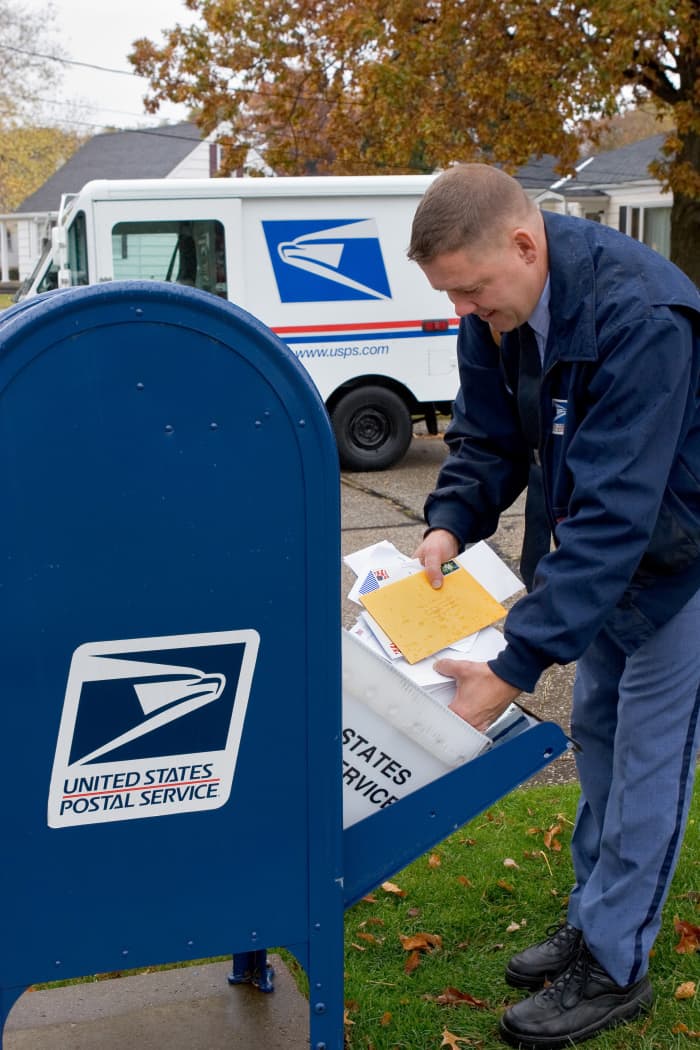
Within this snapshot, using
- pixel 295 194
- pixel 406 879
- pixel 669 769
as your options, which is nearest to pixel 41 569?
pixel 669 769

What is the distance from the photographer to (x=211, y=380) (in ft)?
5.87

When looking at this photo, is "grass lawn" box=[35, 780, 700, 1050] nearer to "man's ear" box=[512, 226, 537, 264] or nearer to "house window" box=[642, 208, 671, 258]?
"man's ear" box=[512, 226, 537, 264]

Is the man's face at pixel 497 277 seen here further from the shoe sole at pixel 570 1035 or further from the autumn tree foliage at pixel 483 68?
the autumn tree foliage at pixel 483 68

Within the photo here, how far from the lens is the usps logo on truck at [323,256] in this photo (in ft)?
31.5

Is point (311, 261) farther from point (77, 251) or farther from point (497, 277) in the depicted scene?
point (497, 277)

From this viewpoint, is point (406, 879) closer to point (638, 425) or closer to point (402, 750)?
point (402, 750)

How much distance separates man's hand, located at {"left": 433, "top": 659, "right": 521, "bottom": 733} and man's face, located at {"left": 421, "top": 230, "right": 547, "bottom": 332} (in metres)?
0.67

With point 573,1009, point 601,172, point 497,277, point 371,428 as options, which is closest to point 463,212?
point 497,277

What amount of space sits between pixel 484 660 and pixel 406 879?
126cm

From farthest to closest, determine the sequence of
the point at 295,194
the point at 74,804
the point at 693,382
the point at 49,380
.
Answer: the point at 295,194 → the point at 693,382 → the point at 74,804 → the point at 49,380

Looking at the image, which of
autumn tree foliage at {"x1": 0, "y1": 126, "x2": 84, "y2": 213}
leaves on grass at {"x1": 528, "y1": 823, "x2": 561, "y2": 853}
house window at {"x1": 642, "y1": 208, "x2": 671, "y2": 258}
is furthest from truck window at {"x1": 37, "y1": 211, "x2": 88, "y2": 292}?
autumn tree foliage at {"x1": 0, "y1": 126, "x2": 84, "y2": 213}

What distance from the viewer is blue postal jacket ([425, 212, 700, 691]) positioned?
2043 mm

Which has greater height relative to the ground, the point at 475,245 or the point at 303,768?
the point at 475,245

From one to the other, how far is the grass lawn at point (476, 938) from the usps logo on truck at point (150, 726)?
104 cm
